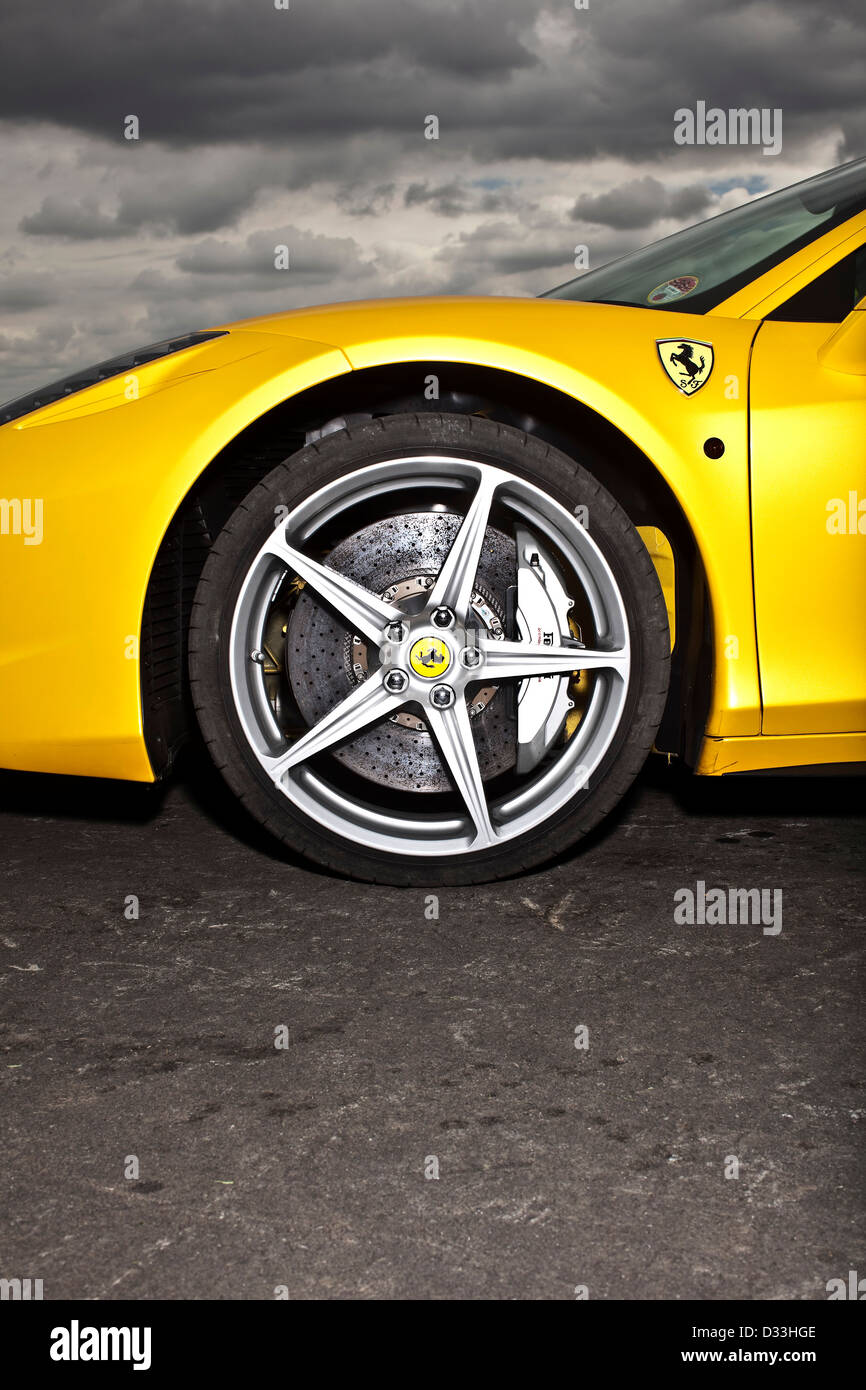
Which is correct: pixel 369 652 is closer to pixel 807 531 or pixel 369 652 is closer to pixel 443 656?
pixel 443 656

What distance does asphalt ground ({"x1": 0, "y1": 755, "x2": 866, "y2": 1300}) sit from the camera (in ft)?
4.48

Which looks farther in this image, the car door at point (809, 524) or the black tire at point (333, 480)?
the black tire at point (333, 480)

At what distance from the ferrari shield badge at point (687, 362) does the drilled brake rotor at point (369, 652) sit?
0.49 m

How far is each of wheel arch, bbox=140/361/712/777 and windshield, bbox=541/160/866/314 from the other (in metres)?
0.32

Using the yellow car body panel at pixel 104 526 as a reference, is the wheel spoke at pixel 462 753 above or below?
below

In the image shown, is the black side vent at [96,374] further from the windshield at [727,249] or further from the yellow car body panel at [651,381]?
the windshield at [727,249]

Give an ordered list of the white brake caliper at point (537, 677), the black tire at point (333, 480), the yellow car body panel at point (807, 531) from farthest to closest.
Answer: the white brake caliper at point (537, 677) → the black tire at point (333, 480) → the yellow car body panel at point (807, 531)

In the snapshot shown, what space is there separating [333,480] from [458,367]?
0.32m

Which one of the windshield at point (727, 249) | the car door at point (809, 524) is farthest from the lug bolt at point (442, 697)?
the windshield at point (727, 249)

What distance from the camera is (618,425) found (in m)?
2.38

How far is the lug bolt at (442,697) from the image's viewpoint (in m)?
2.46
